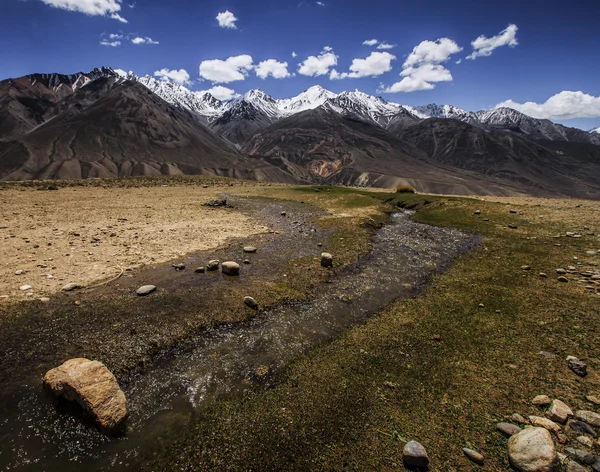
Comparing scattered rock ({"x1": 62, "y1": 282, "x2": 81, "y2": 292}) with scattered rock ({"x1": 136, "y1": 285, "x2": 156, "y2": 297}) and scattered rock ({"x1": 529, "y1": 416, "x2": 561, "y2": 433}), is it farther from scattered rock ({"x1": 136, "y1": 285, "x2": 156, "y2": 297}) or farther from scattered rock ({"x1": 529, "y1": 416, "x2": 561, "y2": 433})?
scattered rock ({"x1": 529, "y1": 416, "x2": 561, "y2": 433})

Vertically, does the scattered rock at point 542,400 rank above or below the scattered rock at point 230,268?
below

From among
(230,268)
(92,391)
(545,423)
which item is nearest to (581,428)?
(545,423)

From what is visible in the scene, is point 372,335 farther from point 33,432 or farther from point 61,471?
point 33,432

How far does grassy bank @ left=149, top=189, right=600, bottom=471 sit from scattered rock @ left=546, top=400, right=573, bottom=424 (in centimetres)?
33

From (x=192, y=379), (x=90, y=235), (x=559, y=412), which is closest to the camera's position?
(x=559, y=412)

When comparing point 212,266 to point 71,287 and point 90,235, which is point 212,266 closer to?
point 71,287

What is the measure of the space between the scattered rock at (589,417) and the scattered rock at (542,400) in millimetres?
524

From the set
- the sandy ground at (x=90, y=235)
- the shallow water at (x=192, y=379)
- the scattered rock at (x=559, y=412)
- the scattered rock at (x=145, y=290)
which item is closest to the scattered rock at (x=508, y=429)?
the scattered rock at (x=559, y=412)

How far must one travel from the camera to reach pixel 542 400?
7223 millimetres

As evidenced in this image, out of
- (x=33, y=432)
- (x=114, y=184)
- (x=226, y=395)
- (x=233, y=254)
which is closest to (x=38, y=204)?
(x=114, y=184)

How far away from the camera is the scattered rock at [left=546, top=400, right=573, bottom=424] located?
668 centimetres

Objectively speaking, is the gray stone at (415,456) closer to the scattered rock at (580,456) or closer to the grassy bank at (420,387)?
the grassy bank at (420,387)

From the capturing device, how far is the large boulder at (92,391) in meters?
6.44

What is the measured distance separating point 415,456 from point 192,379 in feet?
18.9
